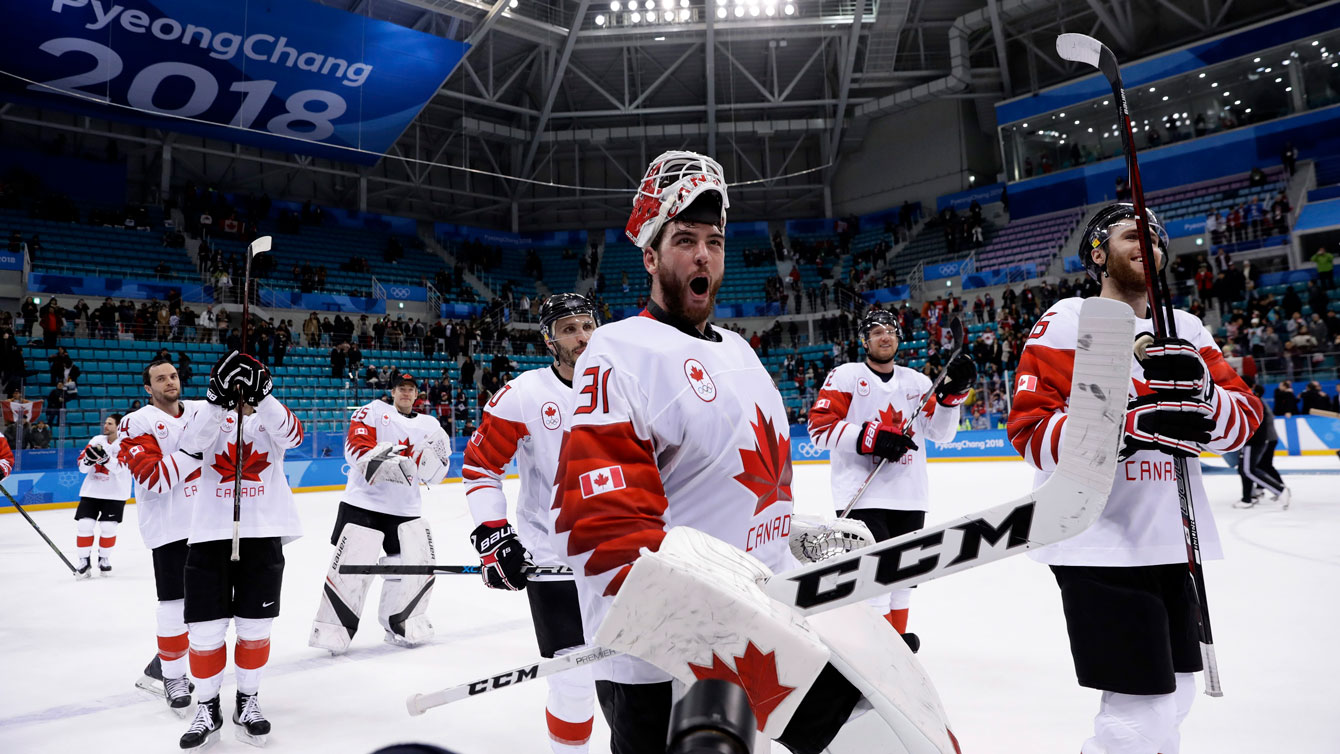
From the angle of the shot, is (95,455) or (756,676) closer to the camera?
(756,676)

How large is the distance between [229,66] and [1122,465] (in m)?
19.9

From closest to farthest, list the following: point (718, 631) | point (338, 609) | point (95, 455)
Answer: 1. point (718, 631)
2. point (338, 609)
3. point (95, 455)

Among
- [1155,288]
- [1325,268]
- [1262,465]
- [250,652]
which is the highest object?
[1325,268]

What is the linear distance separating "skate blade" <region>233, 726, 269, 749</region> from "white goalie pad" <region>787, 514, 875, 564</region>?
306 cm

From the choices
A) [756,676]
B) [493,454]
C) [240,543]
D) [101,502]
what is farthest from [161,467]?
[101,502]

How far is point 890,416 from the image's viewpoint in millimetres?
4801

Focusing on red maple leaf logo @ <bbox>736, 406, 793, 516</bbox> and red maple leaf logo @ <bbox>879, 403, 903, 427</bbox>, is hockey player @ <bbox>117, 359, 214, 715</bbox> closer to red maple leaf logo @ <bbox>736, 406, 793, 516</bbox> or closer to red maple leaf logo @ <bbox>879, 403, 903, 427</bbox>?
red maple leaf logo @ <bbox>736, 406, 793, 516</bbox>

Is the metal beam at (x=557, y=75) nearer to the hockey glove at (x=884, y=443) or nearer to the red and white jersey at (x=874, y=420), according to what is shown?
the red and white jersey at (x=874, y=420)

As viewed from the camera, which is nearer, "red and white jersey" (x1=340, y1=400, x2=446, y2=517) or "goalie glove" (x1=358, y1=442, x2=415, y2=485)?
"goalie glove" (x1=358, y1=442, x2=415, y2=485)

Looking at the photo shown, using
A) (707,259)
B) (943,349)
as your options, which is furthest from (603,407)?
(943,349)

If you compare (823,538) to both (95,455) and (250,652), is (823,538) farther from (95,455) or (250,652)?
(95,455)

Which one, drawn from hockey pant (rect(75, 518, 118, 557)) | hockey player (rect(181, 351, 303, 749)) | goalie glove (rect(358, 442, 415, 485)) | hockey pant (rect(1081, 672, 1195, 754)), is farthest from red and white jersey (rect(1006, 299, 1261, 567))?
hockey pant (rect(75, 518, 118, 557))

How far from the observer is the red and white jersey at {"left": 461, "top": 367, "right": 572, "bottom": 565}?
326 centimetres

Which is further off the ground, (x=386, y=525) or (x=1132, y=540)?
(x=1132, y=540)
